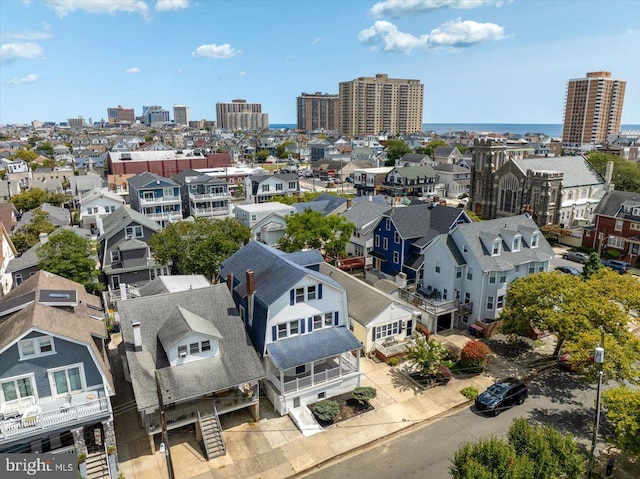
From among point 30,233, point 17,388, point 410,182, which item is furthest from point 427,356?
point 410,182

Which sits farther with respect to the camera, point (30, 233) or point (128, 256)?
point (30, 233)

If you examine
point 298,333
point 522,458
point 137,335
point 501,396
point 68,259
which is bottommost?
point 501,396

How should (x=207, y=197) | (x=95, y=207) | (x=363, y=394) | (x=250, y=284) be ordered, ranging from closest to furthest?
(x=363, y=394) < (x=250, y=284) < (x=95, y=207) < (x=207, y=197)

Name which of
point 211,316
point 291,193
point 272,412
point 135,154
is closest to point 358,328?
point 272,412

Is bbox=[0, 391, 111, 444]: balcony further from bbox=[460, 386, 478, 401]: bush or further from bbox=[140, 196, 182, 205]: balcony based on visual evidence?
bbox=[140, 196, 182, 205]: balcony

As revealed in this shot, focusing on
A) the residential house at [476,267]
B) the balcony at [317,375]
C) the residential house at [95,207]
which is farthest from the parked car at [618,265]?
the residential house at [95,207]

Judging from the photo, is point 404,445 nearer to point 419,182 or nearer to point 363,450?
point 363,450

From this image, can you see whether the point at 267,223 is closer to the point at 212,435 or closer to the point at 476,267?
the point at 476,267

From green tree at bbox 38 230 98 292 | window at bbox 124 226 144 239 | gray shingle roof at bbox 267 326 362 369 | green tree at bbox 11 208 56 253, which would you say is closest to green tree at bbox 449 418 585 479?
gray shingle roof at bbox 267 326 362 369
